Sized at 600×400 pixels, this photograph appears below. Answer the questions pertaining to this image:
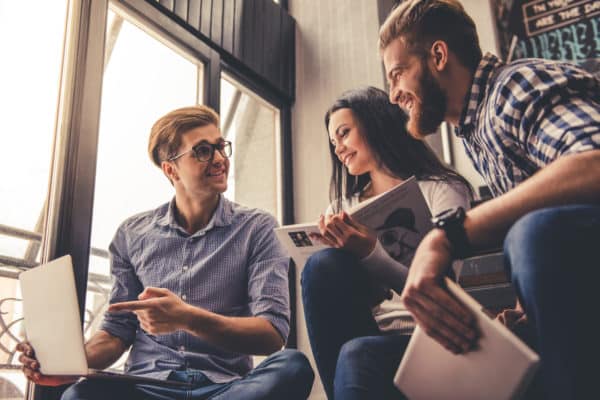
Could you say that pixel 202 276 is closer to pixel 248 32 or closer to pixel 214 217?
pixel 214 217

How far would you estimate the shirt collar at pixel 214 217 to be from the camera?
1543 mm

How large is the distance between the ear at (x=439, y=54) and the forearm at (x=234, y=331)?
0.73 metres

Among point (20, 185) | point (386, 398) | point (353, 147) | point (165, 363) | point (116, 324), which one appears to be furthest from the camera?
point (20, 185)

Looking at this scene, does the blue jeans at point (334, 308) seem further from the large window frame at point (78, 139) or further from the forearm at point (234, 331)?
the large window frame at point (78, 139)

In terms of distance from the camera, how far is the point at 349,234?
1124mm

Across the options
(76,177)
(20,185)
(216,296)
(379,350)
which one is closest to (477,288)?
(216,296)

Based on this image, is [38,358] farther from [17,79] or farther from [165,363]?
[17,79]

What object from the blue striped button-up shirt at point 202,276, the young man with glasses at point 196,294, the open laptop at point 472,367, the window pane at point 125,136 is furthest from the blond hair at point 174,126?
the open laptop at point 472,367

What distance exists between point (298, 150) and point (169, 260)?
2155mm

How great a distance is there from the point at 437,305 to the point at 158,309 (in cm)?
66

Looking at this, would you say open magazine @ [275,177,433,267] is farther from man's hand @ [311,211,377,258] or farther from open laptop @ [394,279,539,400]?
open laptop @ [394,279,539,400]

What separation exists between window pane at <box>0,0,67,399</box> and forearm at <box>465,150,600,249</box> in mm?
1549

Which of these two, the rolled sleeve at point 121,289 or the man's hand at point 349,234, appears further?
the rolled sleeve at point 121,289

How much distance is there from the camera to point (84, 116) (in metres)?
2.01
